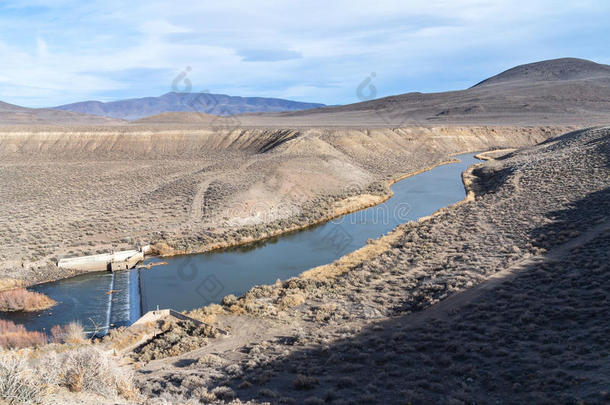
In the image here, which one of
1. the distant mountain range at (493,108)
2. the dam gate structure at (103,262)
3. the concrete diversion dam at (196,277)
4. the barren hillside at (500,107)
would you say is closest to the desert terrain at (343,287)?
the dam gate structure at (103,262)

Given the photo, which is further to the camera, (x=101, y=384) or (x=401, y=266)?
(x=401, y=266)

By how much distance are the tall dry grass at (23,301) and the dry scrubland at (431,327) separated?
7.34 metres

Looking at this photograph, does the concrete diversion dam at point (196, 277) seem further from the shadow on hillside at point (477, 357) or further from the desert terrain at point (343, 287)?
the shadow on hillside at point (477, 357)

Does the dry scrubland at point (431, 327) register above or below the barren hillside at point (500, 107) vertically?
below

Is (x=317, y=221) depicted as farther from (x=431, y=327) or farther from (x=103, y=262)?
(x=431, y=327)

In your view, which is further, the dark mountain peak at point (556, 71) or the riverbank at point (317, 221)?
the dark mountain peak at point (556, 71)

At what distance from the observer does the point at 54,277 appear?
71.0 ft

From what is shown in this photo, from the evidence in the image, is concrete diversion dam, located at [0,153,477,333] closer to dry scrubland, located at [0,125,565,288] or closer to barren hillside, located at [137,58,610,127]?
dry scrubland, located at [0,125,565,288]

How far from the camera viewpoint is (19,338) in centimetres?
1527

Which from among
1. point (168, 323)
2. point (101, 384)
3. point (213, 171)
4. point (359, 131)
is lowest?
point (168, 323)

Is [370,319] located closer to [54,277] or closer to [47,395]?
[47,395]

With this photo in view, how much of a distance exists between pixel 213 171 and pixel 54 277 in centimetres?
2581

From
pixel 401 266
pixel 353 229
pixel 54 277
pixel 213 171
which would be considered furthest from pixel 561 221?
pixel 213 171

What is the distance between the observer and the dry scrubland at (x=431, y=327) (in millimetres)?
9625
